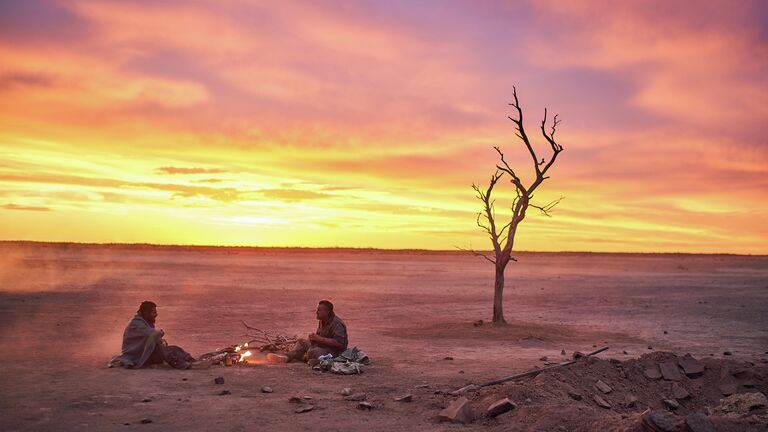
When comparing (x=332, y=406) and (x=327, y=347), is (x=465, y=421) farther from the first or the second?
(x=327, y=347)

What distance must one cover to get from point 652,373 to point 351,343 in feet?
26.5

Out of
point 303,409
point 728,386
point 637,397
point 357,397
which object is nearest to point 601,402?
point 637,397

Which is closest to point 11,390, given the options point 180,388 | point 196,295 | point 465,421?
point 180,388

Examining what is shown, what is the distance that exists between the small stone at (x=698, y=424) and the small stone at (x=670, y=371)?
5.74 m

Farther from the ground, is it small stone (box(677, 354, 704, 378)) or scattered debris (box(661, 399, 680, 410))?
small stone (box(677, 354, 704, 378))

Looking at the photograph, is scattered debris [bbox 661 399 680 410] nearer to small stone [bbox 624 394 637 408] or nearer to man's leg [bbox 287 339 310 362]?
small stone [bbox 624 394 637 408]

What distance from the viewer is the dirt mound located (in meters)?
8.23

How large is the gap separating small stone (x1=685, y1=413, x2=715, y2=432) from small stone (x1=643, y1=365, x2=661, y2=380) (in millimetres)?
5592

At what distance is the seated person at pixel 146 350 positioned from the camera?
13406mm

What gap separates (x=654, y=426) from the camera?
24.9 feet

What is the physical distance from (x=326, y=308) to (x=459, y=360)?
341 cm

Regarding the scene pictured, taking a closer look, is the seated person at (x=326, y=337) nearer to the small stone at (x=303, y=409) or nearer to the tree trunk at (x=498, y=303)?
the small stone at (x=303, y=409)

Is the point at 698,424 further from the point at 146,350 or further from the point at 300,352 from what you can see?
the point at 146,350

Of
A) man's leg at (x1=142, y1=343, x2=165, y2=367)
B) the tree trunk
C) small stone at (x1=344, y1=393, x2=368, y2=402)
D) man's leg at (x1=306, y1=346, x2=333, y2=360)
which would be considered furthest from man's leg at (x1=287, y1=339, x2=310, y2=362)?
the tree trunk
